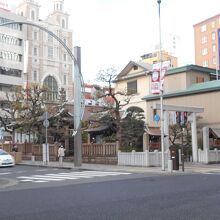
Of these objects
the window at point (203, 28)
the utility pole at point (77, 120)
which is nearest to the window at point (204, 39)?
the window at point (203, 28)

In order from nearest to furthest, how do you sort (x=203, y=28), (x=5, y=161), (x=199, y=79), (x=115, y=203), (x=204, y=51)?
(x=115, y=203) → (x=5, y=161) → (x=199, y=79) → (x=204, y=51) → (x=203, y=28)

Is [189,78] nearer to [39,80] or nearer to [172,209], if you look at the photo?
[172,209]

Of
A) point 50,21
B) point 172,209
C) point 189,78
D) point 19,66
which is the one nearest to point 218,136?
point 189,78

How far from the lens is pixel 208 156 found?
2961 cm

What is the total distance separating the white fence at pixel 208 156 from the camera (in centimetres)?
2956

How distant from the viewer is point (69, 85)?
357 feet

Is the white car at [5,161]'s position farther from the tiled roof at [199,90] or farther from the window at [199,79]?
the window at [199,79]

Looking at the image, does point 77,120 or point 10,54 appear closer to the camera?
point 77,120

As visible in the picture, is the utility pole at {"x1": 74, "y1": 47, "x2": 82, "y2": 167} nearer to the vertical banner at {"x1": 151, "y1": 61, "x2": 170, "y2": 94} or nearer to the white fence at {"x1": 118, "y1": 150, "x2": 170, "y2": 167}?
the white fence at {"x1": 118, "y1": 150, "x2": 170, "y2": 167}

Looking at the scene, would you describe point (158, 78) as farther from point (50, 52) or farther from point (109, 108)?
point (50, 52)

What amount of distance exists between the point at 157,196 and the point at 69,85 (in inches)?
3860

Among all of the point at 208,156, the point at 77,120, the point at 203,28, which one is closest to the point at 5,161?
the point at 77,120

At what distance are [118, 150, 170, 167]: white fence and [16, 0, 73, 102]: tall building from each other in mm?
73814

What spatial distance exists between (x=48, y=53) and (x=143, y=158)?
83946mm
